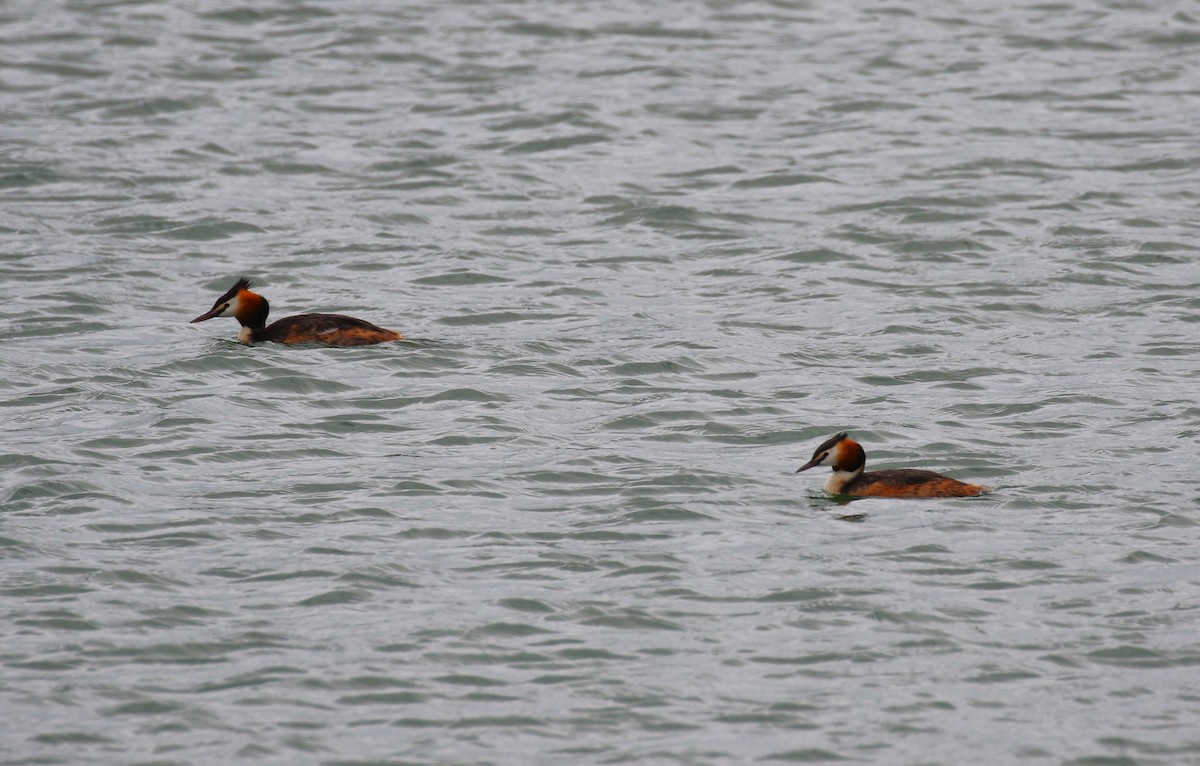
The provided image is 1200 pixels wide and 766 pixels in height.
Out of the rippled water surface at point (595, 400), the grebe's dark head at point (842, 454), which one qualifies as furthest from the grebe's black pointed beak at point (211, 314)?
the grebe's dark head at point (842, 454)

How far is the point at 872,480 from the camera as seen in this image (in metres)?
11.4

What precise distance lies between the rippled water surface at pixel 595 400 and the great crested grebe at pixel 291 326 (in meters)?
0.14

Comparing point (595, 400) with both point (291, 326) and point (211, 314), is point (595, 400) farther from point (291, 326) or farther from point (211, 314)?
point (211, 314)

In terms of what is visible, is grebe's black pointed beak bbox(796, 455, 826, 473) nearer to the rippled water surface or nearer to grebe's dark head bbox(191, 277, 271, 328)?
the rippled water surface

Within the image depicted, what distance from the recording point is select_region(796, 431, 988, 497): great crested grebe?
37.4ft

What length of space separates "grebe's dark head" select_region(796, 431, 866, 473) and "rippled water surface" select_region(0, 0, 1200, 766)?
0.26m

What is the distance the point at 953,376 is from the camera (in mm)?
14352

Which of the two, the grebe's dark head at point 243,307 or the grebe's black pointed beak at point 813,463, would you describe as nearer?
the grebe's black pointed beak at point 813,463

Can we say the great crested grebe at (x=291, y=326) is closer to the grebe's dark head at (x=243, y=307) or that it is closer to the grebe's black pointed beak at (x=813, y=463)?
the grebe's dark head at (x=243, y=307)

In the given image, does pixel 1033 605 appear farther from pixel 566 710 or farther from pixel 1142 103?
pixel 1142 103

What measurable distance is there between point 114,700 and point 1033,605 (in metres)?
4.85

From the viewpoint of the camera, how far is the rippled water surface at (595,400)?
8.84 meters

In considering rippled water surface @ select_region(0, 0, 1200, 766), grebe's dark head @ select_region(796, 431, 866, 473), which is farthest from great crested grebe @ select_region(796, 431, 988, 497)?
rippled water surface @ select_region(0, 0, 1200, 766)

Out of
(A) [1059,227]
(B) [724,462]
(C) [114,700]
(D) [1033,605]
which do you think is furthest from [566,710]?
(A) [1059,227]
